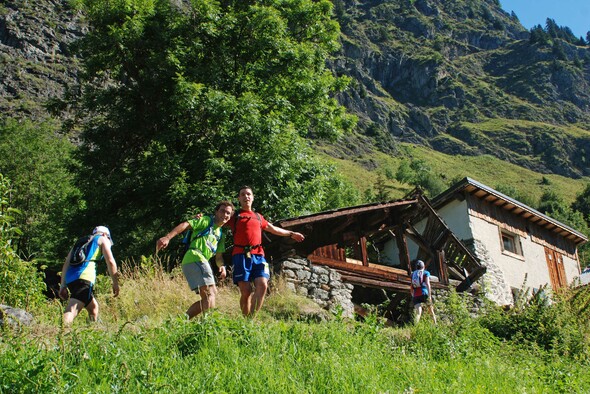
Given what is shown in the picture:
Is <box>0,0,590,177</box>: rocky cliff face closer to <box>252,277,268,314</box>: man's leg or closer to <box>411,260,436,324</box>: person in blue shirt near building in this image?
<box>411,260,436,324</box>: person in blue shirt near building

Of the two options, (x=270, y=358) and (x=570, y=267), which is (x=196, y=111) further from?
(x=570, y=267)

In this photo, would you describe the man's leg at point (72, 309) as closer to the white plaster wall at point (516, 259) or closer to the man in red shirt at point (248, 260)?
the man in red shirt at point (248, 260)

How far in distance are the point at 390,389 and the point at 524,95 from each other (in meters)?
165

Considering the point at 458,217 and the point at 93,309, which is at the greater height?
the point at 458,217

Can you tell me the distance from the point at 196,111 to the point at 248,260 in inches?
349

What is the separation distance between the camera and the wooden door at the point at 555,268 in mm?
24922

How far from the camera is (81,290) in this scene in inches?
250

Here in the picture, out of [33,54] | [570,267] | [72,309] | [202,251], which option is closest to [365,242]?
[202,251]

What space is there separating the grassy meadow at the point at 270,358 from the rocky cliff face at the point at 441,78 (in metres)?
70.4

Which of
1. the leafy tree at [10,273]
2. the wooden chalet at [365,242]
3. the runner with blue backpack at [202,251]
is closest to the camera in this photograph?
the runner with blue backpack at [202,251]

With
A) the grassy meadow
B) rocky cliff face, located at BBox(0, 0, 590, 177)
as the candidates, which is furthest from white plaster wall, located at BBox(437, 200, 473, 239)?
rocky cliff face, located at BBox(0, 0, 590, 177)

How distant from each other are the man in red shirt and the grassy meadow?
31.7 inches

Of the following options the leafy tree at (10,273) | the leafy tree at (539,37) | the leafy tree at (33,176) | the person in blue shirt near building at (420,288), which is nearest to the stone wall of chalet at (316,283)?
the person in blue shirt near building at (420,288)

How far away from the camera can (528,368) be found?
6.72 m
